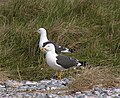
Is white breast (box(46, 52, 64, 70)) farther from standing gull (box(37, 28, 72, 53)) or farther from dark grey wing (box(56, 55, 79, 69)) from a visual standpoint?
standing gull (box(37, 28, 72, 53))

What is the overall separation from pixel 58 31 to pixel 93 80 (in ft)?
14.3

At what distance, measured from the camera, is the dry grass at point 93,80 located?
24.0ft

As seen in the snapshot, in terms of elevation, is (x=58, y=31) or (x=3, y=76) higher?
(x=58, y=31)

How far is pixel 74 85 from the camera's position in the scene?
288 inches

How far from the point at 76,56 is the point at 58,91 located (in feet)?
12.1

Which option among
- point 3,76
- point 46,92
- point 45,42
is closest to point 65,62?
point 3,76

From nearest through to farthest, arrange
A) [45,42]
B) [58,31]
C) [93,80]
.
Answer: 1. [93,80]
2. [45,42]
3. [58,31]

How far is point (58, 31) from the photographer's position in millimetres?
11805

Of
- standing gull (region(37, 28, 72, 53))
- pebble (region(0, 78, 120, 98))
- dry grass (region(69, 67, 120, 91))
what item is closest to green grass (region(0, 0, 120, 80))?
standing gull (region(37, 28, 72, 53))

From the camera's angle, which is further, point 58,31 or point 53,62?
point 58,31

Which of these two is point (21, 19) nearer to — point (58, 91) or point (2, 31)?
point (2, 31)

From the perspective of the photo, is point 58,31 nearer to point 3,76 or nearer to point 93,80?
point 3,76

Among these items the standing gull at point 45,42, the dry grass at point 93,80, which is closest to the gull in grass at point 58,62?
the dry grass at point 93,80

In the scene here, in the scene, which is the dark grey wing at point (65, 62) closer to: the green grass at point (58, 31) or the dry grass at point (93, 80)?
the green grass at point (58, 31)
